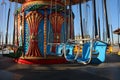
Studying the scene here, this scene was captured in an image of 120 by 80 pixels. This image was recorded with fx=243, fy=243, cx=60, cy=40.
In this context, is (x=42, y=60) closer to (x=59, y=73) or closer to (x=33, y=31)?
(x=33, y=31)

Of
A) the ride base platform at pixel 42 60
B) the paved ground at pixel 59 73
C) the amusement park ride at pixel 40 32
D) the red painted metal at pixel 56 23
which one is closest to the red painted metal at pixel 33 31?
the amusement park ride at pixel 40 32

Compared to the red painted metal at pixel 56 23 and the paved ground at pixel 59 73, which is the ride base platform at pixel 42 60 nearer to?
the red painted metal at pixel 56 23

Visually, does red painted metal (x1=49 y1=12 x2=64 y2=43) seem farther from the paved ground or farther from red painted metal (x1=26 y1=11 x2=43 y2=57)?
the paved ground

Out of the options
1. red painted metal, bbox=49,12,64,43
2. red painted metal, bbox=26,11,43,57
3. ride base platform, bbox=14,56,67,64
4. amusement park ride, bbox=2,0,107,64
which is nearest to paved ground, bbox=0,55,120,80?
ride base platform, bbox=14,56,67,64

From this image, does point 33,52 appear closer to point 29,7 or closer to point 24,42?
point 24,42

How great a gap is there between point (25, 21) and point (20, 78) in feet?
35.1

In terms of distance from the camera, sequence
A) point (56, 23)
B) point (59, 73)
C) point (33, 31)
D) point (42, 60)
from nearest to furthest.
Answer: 1. point (59, 73)
2. point (42, 60)
3. point (33, 31)
4. point (56, 23)

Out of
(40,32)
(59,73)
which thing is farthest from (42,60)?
(59,73)

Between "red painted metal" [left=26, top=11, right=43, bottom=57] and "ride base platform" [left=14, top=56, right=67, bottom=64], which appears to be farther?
"red painted metal" [left=26, top=11, right=43, bottom=57]

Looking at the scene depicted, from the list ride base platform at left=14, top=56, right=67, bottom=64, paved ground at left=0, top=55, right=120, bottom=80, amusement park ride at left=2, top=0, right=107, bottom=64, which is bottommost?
paved ground at left=0, top=55, right=120, bottom=80

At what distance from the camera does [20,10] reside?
78.5ft

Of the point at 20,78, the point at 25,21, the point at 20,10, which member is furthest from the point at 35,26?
the point at 20,78

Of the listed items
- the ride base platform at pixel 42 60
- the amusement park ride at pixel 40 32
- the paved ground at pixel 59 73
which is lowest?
Answer: the paved ground at pixel 59 73

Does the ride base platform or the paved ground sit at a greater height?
the ride base platform
